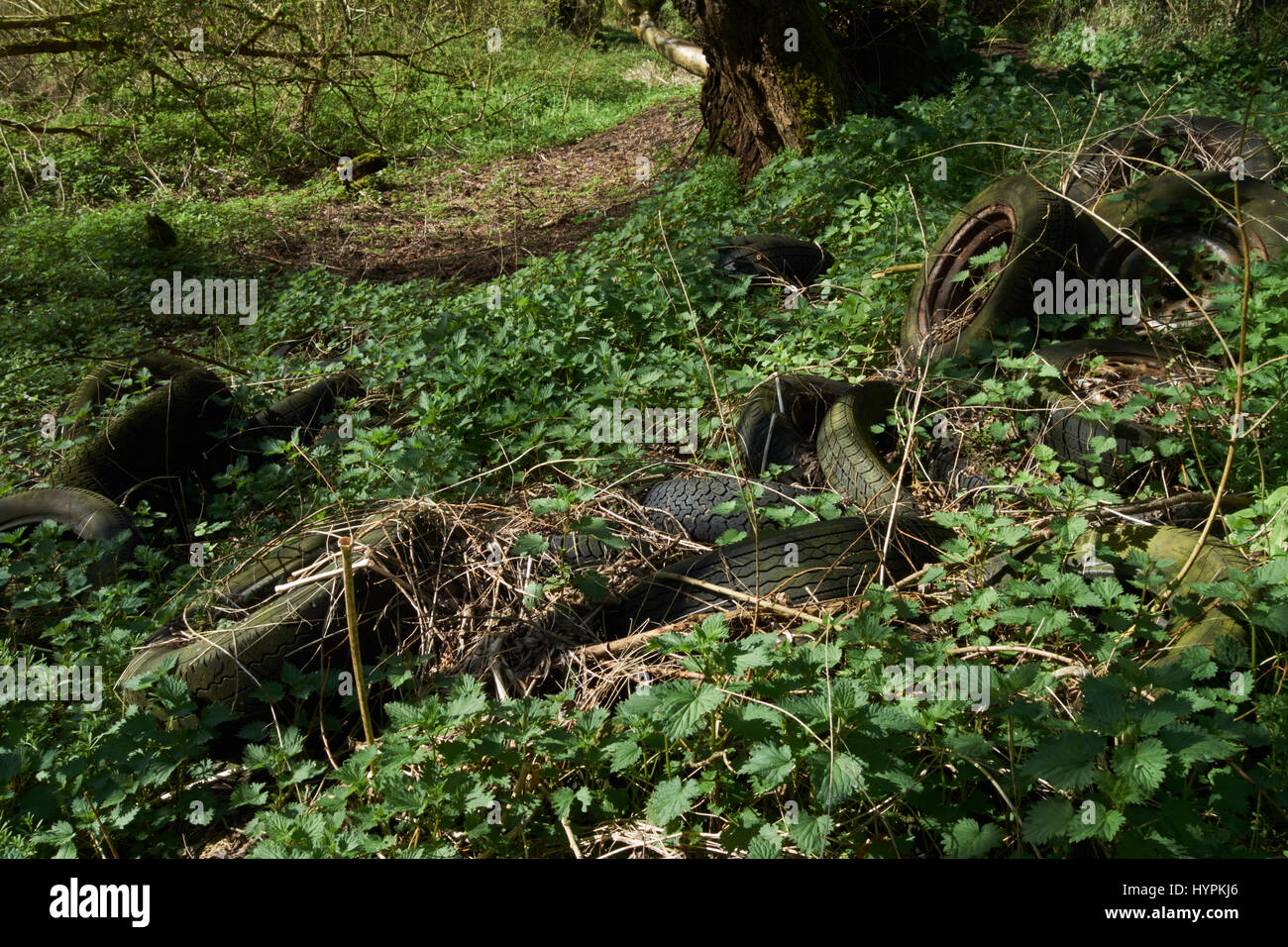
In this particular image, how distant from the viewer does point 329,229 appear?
10492mm

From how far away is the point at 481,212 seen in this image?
1080 centimetres

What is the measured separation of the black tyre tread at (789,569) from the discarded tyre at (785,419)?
83 centimetres

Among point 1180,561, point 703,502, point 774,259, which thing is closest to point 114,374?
point 774,259

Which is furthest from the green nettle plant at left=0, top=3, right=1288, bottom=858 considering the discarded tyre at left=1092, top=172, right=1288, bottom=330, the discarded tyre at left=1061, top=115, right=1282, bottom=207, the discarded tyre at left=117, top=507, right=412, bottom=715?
the discarded tyre at left=1061, top=115, right=1282, bottom=207

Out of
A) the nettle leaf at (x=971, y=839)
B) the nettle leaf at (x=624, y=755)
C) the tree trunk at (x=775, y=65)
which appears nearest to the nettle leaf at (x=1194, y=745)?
the nettle leaf at (x=971, y=839)

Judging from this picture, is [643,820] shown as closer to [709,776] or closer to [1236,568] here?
[709,776]

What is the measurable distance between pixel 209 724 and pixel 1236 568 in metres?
3.02

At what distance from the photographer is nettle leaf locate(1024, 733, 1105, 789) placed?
68.6 inches

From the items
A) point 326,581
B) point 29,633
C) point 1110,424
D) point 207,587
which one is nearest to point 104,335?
point 29,633

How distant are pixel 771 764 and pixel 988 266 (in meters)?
3.87

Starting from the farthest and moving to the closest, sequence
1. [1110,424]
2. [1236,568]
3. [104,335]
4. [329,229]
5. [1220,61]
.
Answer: [329,229]
[1220,61]
[104,335]
[1110,424]
[1236,568]

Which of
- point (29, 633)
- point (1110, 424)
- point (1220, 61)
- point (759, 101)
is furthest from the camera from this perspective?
point (1220, 61)

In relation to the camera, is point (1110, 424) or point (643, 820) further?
point (1110, 424)

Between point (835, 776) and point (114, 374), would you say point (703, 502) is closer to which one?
point (835, 776)
